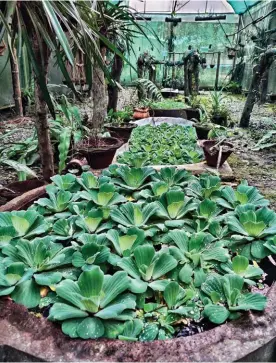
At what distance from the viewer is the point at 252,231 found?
2.86 ft

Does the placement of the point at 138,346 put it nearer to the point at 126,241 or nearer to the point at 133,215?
the point at 126,241

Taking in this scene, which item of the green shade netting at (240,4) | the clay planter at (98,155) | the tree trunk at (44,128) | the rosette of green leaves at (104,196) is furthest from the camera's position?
the green shade netting at (240,4)

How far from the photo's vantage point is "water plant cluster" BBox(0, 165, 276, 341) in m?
0.64

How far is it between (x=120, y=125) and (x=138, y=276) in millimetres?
3099

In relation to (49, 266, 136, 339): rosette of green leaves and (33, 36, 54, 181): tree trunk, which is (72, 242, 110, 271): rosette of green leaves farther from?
(33, 36, 54, 181): tree trunk

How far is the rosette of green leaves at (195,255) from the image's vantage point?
2.50 feet

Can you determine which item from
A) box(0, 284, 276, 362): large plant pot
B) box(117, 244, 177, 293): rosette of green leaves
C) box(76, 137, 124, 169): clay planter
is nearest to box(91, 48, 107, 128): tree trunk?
box(76, 137, 124, 169): clay planter

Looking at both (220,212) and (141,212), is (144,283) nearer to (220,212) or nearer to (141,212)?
(141,212)

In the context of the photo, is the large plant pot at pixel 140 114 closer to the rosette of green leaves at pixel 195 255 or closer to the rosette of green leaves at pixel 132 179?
the rosette of green leaves at pixel 132 179

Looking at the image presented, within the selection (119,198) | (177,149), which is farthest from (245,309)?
(177,149)

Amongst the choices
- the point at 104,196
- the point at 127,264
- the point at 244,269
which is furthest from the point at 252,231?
the point at 104,196

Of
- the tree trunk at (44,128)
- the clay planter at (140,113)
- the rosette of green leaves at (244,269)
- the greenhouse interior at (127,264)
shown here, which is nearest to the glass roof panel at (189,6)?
the clay planter at (140,113)

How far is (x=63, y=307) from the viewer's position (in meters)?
0.62

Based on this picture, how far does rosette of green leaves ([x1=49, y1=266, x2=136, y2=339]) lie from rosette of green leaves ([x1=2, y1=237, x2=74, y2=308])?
0.08 m
